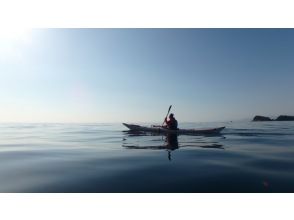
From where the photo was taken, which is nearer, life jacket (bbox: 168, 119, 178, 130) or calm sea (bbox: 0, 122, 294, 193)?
calm sea (bbox: 0, 122, 294, 193)

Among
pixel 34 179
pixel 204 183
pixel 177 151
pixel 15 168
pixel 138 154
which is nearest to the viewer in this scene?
pixel 204 183

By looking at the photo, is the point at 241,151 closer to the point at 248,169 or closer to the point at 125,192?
the point at 248,169

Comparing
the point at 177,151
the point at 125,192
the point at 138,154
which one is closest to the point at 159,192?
the point at 125,192

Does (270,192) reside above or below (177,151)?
below

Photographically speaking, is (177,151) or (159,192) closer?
(159,192)

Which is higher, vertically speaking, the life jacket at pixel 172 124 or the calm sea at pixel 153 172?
the life jacket at pixel 172 124

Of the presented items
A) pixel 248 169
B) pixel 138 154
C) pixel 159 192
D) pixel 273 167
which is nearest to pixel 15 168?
pixel 138 154

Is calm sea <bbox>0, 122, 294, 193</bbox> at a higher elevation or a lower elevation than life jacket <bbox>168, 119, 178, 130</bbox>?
lower

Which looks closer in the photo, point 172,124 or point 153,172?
point 153,172

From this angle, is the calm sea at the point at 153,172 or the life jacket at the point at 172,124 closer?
the calm sea at the point at 153,172

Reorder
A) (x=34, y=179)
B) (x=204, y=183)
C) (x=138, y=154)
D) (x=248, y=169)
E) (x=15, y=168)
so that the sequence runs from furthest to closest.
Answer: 1. (x=138, y=154)
2. (x=15, y=168)
3. (x=248, y=169)
4. (x=34, y=179)
5. (x=204, y=183)

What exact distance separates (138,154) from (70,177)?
6330mm

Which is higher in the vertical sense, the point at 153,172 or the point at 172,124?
the point at 172,124

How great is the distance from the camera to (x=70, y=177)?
38.7 feet
